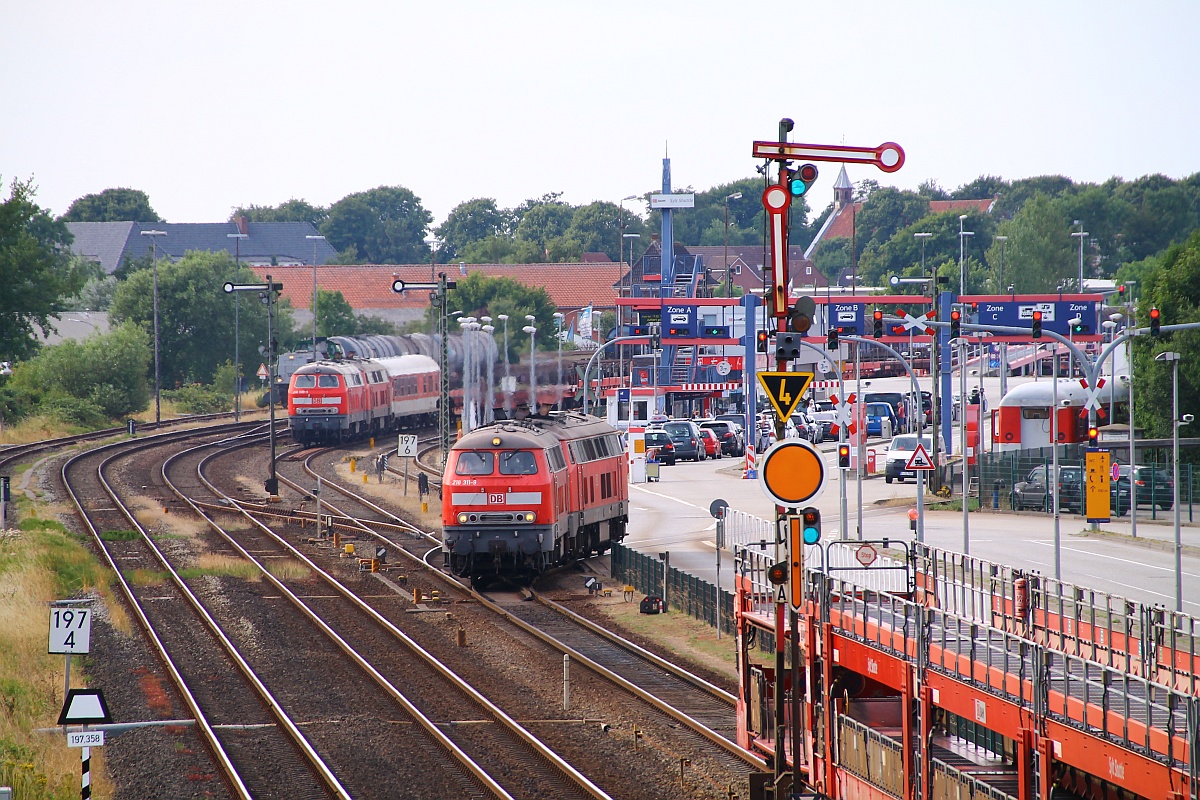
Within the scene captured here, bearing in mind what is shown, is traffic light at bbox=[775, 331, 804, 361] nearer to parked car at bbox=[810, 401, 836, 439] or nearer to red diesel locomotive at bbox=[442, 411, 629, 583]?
red diesel locomotive at bbox=[442, 411, 629, 583]

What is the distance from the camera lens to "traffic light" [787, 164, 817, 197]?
42.2ft

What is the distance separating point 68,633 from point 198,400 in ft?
223

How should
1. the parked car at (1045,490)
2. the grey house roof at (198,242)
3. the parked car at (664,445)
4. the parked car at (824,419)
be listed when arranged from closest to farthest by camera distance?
the parked car at (1045,490) → the parked car at (664,445) → the parked car at (824,419) → the grey house roof at (198,242)

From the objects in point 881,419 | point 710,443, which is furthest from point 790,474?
point 881,419

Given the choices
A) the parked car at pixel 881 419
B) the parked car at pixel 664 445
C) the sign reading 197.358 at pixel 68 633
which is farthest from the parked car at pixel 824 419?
the sign reading 197.358 at pixel 68 633

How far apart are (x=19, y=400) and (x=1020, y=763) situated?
66926 mm

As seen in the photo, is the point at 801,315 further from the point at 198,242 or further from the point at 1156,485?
the point at 198,242

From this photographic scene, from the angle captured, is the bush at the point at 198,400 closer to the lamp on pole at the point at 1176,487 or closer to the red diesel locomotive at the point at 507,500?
the red diesel locomotive at the point at 507,500

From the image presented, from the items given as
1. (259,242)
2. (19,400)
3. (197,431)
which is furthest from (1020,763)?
(259,242)

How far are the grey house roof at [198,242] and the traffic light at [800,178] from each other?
404 ft

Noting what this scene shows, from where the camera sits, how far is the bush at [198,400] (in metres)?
81.2

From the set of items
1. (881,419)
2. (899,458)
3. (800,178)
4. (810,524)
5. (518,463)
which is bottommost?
(899,458)

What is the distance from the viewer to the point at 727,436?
217 ft

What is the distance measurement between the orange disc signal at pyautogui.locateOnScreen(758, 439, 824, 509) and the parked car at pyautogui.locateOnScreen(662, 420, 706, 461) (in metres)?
50.1
